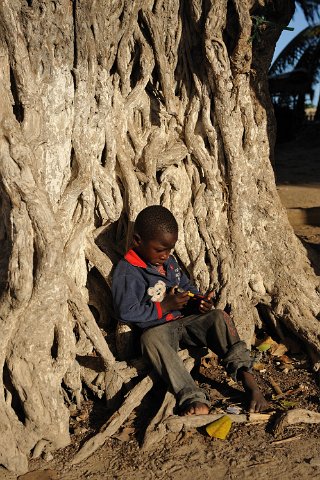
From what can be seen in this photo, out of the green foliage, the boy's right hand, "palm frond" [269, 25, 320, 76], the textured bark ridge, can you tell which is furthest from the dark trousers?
"palm frond" [269, 25, 320, 76]

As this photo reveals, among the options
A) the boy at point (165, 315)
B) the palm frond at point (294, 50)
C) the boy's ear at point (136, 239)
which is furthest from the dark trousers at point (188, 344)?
the palm frond at point (294, 50)

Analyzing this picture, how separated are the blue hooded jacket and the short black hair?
0.17 meters

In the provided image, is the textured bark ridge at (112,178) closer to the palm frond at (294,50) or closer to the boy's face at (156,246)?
the boy's face at (156,246)

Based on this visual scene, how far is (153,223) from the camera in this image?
390 centimetres

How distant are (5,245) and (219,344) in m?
1.39

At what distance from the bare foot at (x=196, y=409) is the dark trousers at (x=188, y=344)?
30 millimetres

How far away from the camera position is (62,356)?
357 centimetres

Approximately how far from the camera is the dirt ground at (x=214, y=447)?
3170 mm

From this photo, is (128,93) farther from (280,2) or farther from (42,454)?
(42,454)

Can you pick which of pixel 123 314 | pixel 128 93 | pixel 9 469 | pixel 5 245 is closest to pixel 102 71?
pixel 128 93

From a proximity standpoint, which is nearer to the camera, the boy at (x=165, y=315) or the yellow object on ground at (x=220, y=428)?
the yellow object on ground at (x=220, y=428)

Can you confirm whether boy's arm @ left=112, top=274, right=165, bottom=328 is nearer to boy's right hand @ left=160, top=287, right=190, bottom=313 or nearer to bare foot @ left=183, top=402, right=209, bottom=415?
boy's right hand @ left=160, top=287, right=190, bottom=313

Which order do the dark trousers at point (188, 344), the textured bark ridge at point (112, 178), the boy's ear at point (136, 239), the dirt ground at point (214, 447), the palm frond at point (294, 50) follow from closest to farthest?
the dirt ground at point (214, 447) < the textured bark ridge at point (112, 178) < the dark trousers at point (188, 344) < the boy's ear at point (136, 239) < the palm frond at point (294, 50)

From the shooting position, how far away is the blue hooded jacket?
12.6 feet
